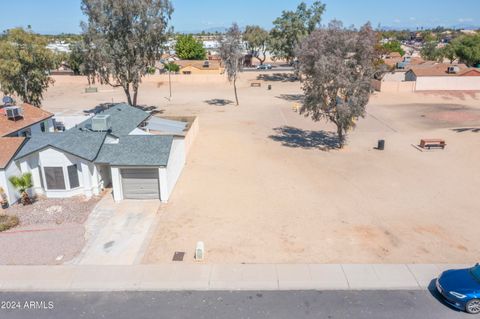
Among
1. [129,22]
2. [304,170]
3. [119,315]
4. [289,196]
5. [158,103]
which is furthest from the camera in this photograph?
[158,103]

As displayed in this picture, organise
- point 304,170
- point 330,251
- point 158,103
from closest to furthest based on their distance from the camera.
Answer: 1. point 330,251
2. point 304,170
3. point 158,103

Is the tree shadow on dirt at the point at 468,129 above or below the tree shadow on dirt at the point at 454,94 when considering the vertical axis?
below

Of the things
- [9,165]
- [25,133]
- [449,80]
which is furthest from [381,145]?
[449,80]

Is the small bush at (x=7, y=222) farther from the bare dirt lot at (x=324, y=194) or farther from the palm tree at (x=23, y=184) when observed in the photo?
the bare dirt lot at (x=324, y=194)

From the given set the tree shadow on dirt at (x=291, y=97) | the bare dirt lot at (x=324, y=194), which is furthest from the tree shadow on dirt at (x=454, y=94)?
the tree shadow on dirt at (x=291, y=97)

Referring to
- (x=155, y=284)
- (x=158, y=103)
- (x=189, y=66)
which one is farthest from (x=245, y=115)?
(x=189, y=66)

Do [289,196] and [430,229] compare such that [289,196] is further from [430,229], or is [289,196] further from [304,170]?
[430,229]
